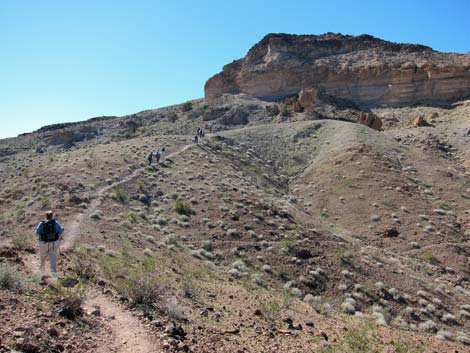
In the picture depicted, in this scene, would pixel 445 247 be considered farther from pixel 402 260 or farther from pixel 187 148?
pixel 187 148

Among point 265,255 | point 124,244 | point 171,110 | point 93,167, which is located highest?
point 171,110

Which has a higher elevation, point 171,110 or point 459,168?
point 171,110

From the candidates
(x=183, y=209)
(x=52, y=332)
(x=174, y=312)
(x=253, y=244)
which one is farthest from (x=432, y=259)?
(x=52, y=332)

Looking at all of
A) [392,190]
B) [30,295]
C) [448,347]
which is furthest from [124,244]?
[392,190]

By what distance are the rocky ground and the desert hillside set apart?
2.5 inches

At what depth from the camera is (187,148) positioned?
→ 35.2 meters

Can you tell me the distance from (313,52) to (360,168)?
133 feet

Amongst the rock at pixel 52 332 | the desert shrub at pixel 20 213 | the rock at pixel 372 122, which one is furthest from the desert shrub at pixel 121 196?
the rock at pixel 372 122

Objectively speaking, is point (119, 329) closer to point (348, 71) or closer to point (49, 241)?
point (49, 241)

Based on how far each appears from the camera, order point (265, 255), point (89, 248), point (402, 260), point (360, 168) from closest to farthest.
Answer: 1. point (89, 248)
2. point (265, 255)
3. point (402, 260)
4. point (360, 168)

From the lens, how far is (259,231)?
1939 cm

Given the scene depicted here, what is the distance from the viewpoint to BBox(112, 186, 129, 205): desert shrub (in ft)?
70.8

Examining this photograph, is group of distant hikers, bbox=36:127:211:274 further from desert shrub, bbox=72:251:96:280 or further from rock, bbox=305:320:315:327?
rock, bbox=305:320:315:327

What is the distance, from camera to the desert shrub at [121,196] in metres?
21.6
